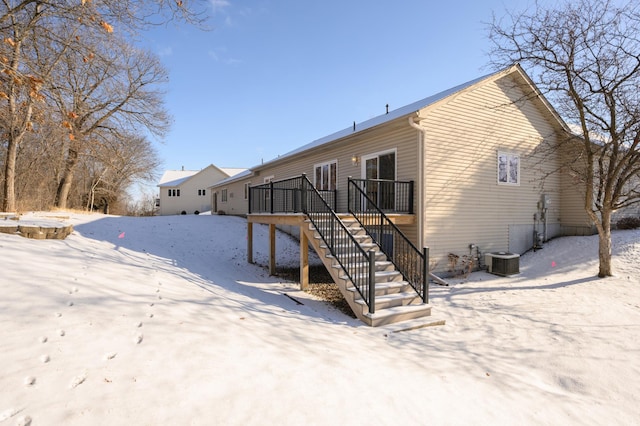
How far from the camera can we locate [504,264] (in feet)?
29.8

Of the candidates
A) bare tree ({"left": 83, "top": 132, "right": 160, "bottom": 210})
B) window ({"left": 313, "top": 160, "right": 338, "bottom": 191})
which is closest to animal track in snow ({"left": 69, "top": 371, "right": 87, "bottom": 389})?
window ({"left": 313, "top": 160, "right": 338, "bottom": 191})

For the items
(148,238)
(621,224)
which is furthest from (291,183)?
(621,224)

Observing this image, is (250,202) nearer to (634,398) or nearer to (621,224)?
(634,398)

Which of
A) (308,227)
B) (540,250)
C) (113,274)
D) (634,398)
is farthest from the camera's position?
(540,250)

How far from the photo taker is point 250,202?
1108 cm

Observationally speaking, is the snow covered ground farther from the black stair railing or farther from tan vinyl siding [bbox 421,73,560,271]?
tan vinyl siding [bbox 421,73,560,271]

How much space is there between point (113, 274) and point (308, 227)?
13.3 ft

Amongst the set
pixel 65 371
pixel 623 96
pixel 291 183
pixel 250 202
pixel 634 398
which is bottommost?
pixel 634 398

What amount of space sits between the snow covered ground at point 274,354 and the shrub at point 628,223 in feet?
20.0

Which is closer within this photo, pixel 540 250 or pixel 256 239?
pixel 540 250

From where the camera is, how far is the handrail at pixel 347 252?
18.2ft

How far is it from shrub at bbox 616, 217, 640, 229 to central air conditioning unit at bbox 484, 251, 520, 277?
637 cm

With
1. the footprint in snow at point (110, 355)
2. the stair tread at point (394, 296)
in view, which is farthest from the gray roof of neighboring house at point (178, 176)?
the footprint in snow at point (110, 355)

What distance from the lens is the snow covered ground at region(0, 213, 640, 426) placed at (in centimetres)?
263
